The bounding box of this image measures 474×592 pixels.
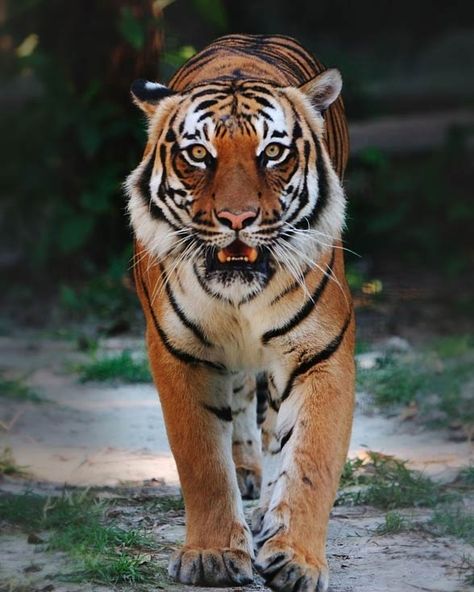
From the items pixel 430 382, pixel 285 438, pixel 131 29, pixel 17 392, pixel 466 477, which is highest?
pixel 131 29

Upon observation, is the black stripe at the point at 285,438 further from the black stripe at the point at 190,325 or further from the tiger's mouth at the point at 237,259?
the tiger's mouth at the point at 237,259

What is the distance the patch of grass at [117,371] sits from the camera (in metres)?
5.46

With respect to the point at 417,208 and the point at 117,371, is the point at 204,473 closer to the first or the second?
the point at 117,371

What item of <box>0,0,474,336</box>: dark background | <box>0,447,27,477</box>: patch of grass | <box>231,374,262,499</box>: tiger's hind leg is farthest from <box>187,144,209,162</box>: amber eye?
<box>0,0,474,336</box>: dark background

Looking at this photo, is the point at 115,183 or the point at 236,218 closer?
the point at 236,218

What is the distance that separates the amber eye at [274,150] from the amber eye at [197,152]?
15 cm

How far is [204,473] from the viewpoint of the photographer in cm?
328

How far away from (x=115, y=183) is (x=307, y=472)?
4561 mm

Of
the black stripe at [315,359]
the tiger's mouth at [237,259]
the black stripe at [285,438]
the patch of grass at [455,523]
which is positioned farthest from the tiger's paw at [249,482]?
the tiger's mouth at [237,259]

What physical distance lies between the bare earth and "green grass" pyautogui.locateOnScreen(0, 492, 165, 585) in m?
0.05

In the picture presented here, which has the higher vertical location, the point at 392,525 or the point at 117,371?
the point at 117,371

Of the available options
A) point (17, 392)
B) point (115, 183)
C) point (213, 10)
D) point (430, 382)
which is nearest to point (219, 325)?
point (17, 392)

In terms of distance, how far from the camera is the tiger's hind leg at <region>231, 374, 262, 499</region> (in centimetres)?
413

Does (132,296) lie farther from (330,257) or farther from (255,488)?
(330,257)
